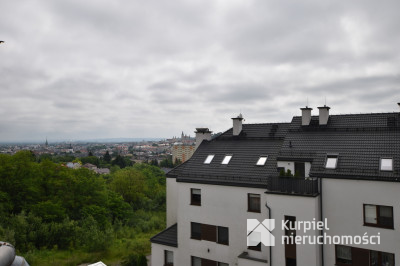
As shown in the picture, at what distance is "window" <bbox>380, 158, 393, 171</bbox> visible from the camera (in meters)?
14.2

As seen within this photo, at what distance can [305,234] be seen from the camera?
14758 mm

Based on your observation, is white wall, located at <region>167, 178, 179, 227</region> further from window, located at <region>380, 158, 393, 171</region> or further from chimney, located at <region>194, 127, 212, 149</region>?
window, located at <region>380, 158, 393, 171</region>

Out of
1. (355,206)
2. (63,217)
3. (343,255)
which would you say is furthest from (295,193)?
(63,217)

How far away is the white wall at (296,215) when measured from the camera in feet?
48.0

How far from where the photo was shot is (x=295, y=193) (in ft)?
49.5

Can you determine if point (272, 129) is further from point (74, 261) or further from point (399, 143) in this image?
point (74, 261)

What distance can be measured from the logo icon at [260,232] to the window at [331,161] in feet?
13.4

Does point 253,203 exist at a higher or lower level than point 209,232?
higher

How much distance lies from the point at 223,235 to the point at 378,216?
8562mm

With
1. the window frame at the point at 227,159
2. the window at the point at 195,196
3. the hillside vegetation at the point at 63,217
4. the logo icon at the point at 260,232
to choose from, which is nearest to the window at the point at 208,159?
the window frame at the point at 227,159

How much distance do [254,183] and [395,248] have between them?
7.31m

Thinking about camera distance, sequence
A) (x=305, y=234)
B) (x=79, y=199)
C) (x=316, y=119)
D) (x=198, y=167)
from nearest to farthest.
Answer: (x=305, y=234) → (x=316, y=119) → (x=198, y=167) → (x=79, y=199)

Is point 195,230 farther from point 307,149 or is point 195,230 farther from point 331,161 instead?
point 331,161

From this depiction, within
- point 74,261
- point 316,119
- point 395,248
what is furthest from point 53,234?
point 395,248
